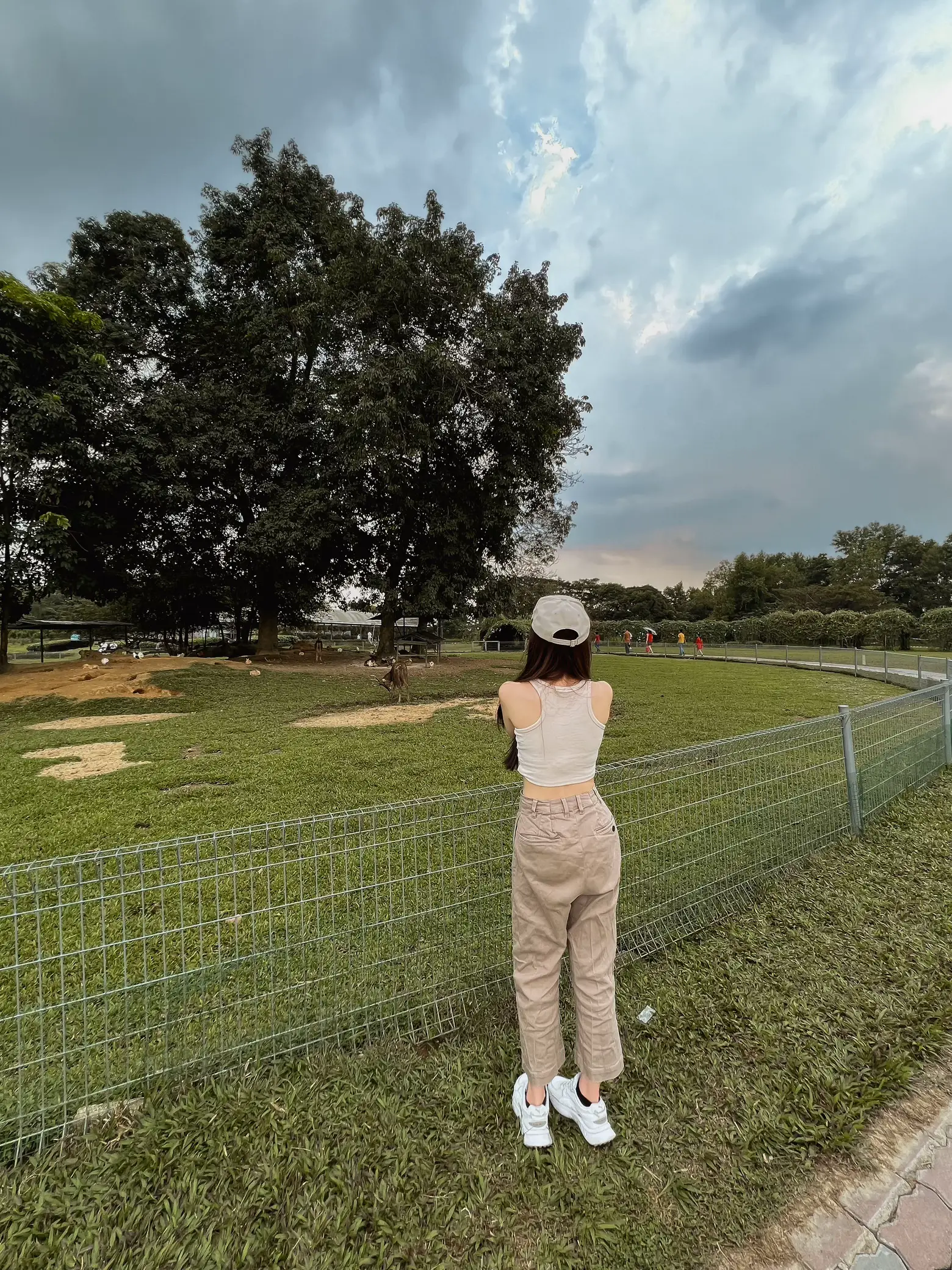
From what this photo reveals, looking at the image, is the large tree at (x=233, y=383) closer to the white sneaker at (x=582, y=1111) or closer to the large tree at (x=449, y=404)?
the large tree at (x=449, y=404)

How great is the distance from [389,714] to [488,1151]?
9452 millimetres

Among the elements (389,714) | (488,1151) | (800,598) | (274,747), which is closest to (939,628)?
(800,598)

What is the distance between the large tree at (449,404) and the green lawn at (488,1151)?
1636 cm

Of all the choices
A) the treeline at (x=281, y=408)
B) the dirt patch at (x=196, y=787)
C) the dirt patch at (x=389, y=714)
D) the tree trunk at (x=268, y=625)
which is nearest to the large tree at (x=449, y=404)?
the treeline at (x=281, y=408)

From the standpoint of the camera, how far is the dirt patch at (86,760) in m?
6.75

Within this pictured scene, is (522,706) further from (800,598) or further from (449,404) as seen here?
(800,598)

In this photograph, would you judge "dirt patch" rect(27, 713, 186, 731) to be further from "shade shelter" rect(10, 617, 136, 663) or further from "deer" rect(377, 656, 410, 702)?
"shade shelter" rect(10, 617, 136, 663)

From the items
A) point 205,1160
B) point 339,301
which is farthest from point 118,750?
point 339,301

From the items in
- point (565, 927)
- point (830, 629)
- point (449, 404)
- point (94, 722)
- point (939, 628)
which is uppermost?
point (449, 404)

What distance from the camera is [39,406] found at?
47.4 feet

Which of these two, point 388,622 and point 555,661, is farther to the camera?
point 388,622

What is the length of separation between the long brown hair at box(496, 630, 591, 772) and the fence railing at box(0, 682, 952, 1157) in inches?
33.7

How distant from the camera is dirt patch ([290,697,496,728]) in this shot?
33.1ft

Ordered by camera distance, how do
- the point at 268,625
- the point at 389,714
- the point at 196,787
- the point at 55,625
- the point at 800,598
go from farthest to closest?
the point at 800,598 → the point at 55,625 → the point at 268,625 → the point at 389,714 → the point at 196,787
